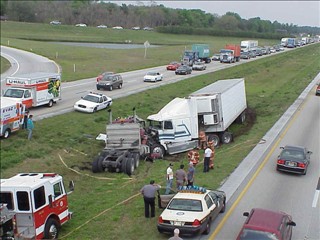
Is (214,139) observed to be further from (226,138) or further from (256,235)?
(256,235)

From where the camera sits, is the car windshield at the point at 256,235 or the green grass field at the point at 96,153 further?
the green grass field at the point at 96,153

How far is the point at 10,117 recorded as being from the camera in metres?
28.2

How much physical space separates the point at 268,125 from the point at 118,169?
14.2 meters

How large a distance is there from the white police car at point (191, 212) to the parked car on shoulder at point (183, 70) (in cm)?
5127

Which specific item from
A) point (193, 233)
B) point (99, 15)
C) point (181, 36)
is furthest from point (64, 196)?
point (99, 15)

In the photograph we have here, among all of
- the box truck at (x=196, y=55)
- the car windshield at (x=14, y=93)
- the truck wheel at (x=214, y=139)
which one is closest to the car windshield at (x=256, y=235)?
the truck wheel at (x=214, y=139)

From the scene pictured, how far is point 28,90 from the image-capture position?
1372 inches

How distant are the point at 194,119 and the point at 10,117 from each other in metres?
11.0

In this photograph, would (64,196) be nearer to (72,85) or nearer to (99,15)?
(72,85)

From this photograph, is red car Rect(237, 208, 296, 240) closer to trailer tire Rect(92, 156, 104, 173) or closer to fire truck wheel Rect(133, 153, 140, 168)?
fire truck wheel Rect(133, 153, 140, 168)

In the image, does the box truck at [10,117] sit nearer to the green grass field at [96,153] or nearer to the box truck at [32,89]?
the green grass field at [96,153]

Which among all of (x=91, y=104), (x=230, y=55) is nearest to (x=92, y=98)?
(x=91, y=104)

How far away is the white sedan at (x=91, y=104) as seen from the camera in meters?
37.4

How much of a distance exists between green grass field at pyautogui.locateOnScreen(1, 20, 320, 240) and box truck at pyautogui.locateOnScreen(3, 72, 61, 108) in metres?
2.52
